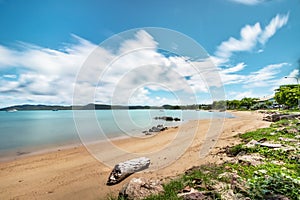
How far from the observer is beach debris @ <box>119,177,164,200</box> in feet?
14.1

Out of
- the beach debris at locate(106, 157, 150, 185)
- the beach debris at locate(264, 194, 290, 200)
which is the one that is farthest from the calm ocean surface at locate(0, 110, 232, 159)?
the beach debris at locate(264, 194, 290, 200)

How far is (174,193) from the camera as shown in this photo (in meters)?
4.14

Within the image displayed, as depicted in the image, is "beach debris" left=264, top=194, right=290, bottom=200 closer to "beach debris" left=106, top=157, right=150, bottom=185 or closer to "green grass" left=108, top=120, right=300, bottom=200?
"green grass" left=108, top=120, right=300, bottom=200

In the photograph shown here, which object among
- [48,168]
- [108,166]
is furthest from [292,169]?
[48,168]

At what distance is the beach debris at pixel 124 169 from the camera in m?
6.41

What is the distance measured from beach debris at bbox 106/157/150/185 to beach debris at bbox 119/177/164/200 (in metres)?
1.88

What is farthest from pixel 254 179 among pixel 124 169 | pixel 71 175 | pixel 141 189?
pixel 71 175

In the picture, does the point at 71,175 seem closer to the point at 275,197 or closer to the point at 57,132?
the point at 275,197

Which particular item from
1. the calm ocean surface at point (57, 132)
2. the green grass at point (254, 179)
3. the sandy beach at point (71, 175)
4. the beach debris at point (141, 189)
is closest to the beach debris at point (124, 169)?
the sandy beach at point (71, 175)

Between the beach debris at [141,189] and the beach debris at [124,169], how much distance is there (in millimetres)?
1880

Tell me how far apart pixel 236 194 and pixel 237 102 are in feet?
354

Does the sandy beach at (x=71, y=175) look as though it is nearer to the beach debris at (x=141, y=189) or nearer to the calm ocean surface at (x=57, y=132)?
the beach debris at (x=141, y=189)

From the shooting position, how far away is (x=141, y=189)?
4.42 m

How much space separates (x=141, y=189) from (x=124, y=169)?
2365 millimetres
